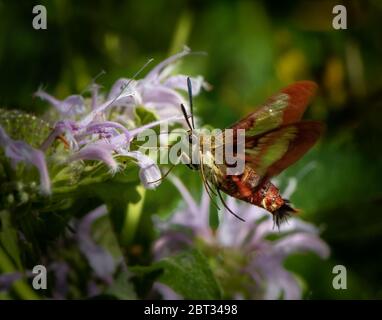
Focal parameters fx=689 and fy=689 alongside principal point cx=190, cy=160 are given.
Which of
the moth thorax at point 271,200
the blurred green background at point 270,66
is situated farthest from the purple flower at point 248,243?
the moth thorax at point 271,200

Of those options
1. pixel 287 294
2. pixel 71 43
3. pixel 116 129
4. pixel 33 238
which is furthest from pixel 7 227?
pixel 71 43

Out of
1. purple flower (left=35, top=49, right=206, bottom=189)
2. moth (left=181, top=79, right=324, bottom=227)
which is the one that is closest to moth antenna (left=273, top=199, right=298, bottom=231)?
moth (left=181, top=79, right=324, bottom=227)

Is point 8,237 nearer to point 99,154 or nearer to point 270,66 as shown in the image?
point 99,154

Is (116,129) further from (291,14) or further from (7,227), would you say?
(291,14)

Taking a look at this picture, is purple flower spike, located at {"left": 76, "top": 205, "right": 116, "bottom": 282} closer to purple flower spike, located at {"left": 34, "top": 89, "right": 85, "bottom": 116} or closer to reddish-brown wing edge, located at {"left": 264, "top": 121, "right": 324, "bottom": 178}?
purple flower spike, located at {"left": 34, "top": 89, "right": 85, "bottom": 116}

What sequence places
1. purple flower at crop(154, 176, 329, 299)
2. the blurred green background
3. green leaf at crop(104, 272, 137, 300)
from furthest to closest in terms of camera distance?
the blurred green background
purple flower at crop(154, 176, 329, 299)
green leaf at crop(104, 272, 137, 300)
